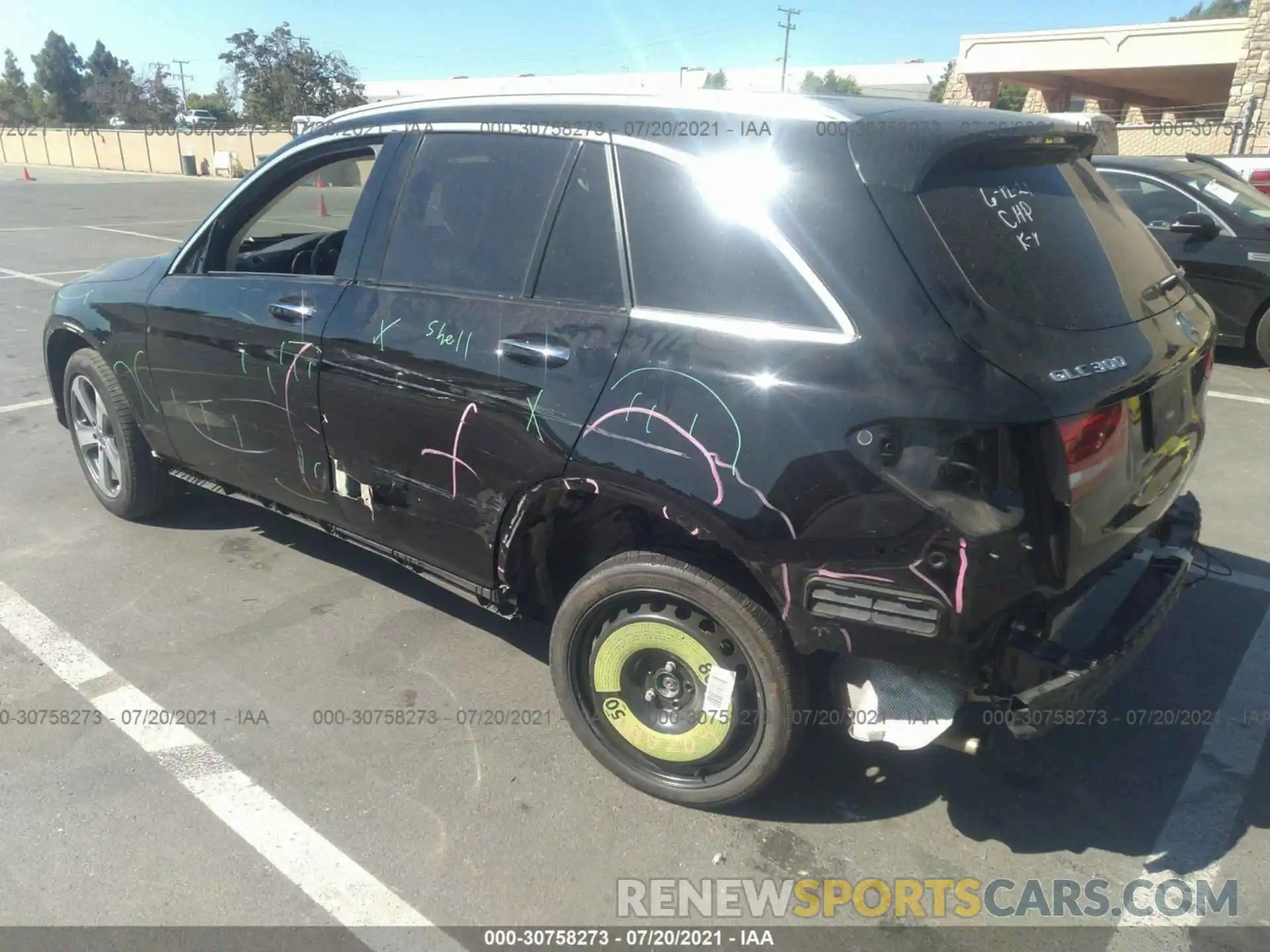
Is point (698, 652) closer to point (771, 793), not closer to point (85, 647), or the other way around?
point (771, 793)

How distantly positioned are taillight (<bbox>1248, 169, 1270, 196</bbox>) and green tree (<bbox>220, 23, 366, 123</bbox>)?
4083 centimetres

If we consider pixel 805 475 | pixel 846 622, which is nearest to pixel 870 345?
pixel 805 475

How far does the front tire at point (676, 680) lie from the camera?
8.55 feet

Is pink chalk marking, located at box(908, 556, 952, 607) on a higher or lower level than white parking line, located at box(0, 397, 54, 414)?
higher

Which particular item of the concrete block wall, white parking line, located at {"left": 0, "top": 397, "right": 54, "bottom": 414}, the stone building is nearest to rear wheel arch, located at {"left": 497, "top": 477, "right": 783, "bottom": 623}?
white parking line, located at {"left": 0, "top": 397, "right": 54, "bottom": 414}

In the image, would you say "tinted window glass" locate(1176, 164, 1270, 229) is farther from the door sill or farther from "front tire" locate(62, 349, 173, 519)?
"front tire" locate(62, 349, 173, 519)

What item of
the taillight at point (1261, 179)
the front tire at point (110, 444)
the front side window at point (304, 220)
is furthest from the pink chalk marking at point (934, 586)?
the taillight at point (1261, 179)

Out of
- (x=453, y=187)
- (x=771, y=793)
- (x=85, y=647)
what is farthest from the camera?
(x=85, y=647)

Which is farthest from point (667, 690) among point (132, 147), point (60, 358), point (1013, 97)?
point (1013, 97)

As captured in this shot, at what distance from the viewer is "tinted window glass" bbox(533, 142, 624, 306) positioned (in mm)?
2801

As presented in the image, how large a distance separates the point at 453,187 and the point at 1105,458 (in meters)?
2.19

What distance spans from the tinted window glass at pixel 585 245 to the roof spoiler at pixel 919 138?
2.44 feet

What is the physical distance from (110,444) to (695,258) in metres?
3.62

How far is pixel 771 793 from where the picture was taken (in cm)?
296
